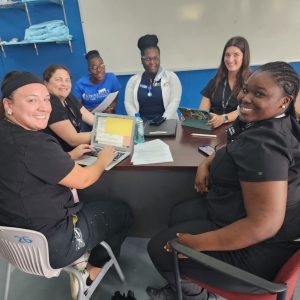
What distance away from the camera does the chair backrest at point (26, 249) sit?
0.94 metres

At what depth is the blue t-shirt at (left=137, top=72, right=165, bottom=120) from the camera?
250 centimetres

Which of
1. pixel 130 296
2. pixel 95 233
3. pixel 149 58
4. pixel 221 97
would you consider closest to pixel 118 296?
pixel 130 296

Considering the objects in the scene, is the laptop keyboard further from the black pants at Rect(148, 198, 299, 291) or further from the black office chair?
the black office chair

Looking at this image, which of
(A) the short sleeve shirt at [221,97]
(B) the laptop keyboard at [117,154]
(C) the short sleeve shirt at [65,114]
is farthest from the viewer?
(A) the short sleeve shirt at [221,97]

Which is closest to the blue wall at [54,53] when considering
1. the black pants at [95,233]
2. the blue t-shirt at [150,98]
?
the blue t-shirt at [150,98]

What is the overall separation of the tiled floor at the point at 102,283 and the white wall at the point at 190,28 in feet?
7.25

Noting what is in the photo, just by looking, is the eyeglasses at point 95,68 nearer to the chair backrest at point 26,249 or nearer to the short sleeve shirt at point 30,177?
the short sleeve shirt at point 30,177

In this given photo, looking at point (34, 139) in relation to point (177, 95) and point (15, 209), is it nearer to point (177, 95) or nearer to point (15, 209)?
point (15, 209)

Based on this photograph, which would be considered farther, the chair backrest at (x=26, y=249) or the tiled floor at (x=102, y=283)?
the tiled floor at (x=102, y=283)

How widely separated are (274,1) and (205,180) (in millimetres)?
2359

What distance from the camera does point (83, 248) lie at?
3.96 ft

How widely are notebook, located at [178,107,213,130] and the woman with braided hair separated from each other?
0.66m

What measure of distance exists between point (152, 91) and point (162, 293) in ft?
5.65

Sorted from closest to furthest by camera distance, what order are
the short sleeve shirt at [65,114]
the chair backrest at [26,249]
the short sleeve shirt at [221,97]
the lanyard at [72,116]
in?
1. the chair backrest at [26,249]
2. the short sleeve shirt at [65,114]
3. the lanyard at [72,116]
4. the short sleeve shirt at [221,97]
